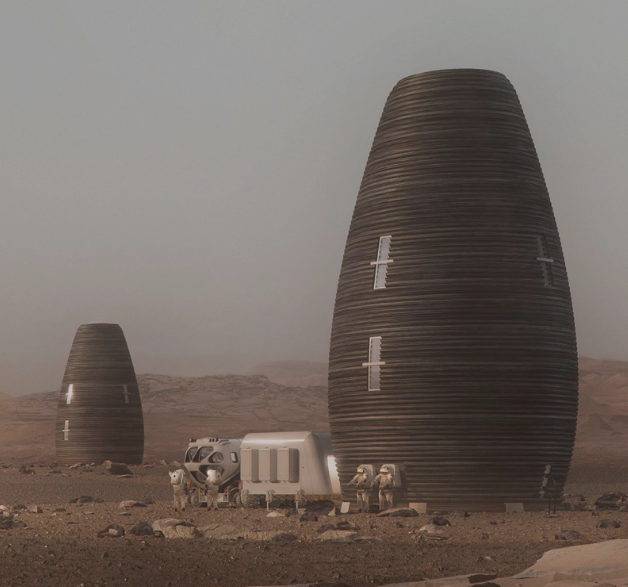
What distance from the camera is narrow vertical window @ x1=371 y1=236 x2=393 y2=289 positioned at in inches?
926

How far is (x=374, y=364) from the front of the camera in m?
23.2

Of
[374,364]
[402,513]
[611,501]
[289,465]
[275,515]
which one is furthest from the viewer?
[289,465]

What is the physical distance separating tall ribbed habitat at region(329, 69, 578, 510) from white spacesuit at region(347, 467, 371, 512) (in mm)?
424

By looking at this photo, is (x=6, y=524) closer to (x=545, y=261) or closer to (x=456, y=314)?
(x=456, y=314)

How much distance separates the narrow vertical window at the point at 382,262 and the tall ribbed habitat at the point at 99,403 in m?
23.5

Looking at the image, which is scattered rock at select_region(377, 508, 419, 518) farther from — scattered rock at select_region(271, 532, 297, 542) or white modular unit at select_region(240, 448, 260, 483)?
white modular unit at select_region(240, 448, 260, 483)

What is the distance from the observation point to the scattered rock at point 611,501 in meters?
25.4

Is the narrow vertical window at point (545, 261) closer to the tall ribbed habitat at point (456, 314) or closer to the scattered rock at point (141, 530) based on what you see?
the tall ribbed habitat at point (456, 314)

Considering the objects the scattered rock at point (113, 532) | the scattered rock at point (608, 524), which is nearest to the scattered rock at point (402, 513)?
the scattered rock at point (608, 524)

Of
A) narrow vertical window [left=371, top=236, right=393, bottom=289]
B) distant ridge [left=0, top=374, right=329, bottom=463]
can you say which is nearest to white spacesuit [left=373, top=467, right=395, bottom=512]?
narrow vertical window [left=371, top=236, right=393, bottom=289]

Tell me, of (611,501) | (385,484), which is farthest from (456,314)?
(611,501)

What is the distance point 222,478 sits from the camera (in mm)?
28094

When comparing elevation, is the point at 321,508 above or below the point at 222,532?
Answer: below

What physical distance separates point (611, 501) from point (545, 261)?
5.99 m
